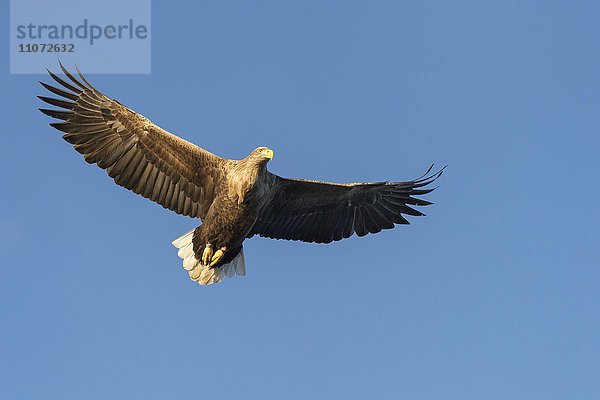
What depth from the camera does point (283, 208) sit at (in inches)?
458

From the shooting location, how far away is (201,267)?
37.7ft

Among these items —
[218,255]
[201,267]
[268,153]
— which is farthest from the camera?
[201,267]

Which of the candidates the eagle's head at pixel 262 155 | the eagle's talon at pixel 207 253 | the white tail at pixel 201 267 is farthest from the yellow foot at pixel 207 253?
the eagle's head at pixel 262 155

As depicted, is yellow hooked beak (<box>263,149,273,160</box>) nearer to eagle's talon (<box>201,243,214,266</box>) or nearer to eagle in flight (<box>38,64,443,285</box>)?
eagle in flight (<box>38,64,443,285</box>)

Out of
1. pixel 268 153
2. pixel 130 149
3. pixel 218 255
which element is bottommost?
pixel 218 255

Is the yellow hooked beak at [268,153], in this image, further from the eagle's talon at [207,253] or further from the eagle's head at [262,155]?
the eagle's talon at [207,253]

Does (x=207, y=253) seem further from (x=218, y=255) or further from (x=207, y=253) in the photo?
(x=218, y=255)

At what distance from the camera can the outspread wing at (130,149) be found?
438 inches

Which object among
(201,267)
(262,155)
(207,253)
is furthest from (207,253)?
(262,155)

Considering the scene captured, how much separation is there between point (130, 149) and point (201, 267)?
5.45 feet

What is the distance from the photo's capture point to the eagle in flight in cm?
1062

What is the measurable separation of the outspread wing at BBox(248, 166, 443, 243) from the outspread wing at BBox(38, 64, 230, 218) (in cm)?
92

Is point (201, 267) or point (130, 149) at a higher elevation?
point (130, 149)

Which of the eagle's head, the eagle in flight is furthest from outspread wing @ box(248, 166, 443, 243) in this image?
the eagle's head
